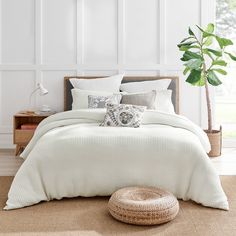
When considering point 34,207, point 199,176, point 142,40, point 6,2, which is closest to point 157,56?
point 142,40

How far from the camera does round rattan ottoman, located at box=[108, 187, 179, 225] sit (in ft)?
9.79

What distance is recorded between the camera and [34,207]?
11.3 feet

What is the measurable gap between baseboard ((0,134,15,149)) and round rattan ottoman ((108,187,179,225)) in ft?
11.2

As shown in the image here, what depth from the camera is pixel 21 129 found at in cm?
559

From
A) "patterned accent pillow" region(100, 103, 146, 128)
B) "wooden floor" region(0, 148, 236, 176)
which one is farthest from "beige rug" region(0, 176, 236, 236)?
"wooden floor" region(0, 148, 236, 176)

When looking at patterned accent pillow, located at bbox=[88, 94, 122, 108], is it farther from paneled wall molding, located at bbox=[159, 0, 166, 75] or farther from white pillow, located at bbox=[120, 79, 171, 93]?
paneled wall molding, located at bbox=[159, 0, 166, 75]

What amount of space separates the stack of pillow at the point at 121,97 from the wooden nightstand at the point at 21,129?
62 centimetres

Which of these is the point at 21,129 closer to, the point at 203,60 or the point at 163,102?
the point at 163,102

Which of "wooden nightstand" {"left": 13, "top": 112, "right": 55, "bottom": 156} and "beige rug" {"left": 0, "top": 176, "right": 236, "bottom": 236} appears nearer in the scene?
"beige rug" {"left": 0, "top": 176, "right": 236, "bottom": 236}

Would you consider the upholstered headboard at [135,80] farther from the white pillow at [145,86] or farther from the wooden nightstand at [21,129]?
the wooden nightstand at [21,129]

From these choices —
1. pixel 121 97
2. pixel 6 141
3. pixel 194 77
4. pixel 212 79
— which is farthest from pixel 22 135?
pixel 212 79

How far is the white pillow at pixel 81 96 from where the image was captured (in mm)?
5352

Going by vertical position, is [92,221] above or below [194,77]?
below

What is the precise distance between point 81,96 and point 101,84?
0.37 m
